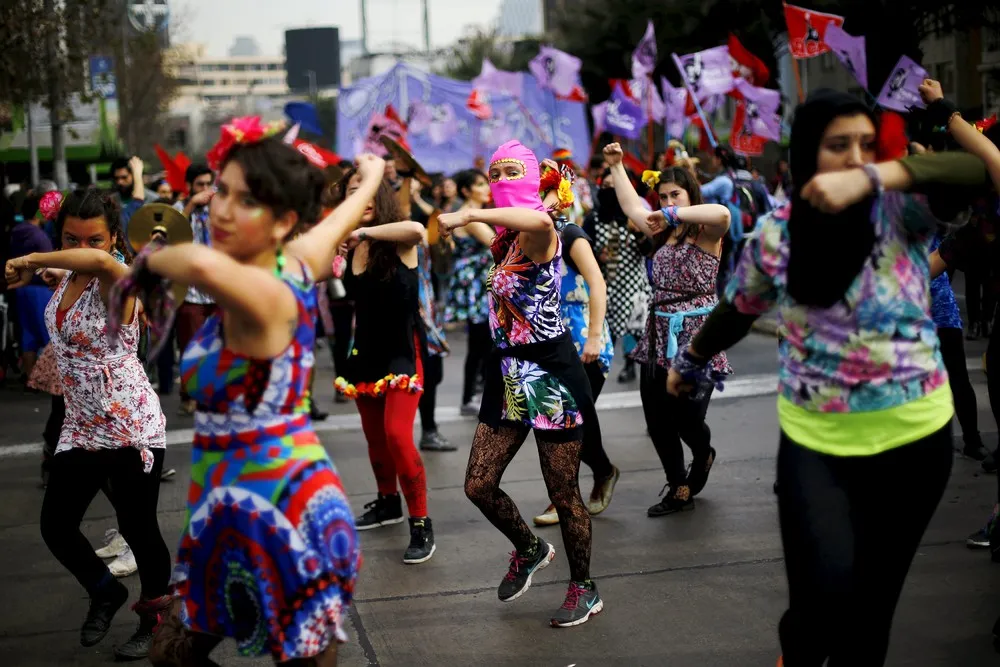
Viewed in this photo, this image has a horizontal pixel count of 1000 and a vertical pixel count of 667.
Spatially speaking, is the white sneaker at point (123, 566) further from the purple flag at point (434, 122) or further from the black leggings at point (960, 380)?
the purple flag at point (434, 122)

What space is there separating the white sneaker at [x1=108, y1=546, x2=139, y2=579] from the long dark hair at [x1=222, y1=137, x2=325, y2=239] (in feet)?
10.4

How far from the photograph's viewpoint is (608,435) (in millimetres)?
8445

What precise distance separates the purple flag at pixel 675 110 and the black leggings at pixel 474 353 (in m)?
10.2

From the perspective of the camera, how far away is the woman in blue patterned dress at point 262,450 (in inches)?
113

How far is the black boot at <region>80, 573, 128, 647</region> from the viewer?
4602 millimetres

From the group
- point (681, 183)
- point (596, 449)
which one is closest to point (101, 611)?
point (596, 449)

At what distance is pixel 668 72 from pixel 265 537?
35.8m

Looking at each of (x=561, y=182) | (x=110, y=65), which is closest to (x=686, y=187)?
(x=561, y=182)

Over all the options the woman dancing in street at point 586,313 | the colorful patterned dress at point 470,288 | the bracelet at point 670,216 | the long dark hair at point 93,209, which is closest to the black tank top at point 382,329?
the woman dancing in street at point 586,313

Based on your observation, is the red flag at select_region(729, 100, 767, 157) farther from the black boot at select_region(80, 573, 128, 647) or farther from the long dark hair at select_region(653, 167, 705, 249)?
the black boot at select_region(80, 573, 128, 647)

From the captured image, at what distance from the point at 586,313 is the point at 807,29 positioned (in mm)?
9100

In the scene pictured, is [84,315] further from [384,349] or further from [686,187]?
[686,187]

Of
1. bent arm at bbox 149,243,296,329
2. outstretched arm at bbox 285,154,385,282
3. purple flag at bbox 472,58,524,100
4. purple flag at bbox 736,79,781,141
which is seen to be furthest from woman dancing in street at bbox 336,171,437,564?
purple flag at bbox 472,58,524,100

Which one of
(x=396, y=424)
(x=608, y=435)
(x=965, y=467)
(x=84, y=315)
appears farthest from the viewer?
(x=608, y=435)
